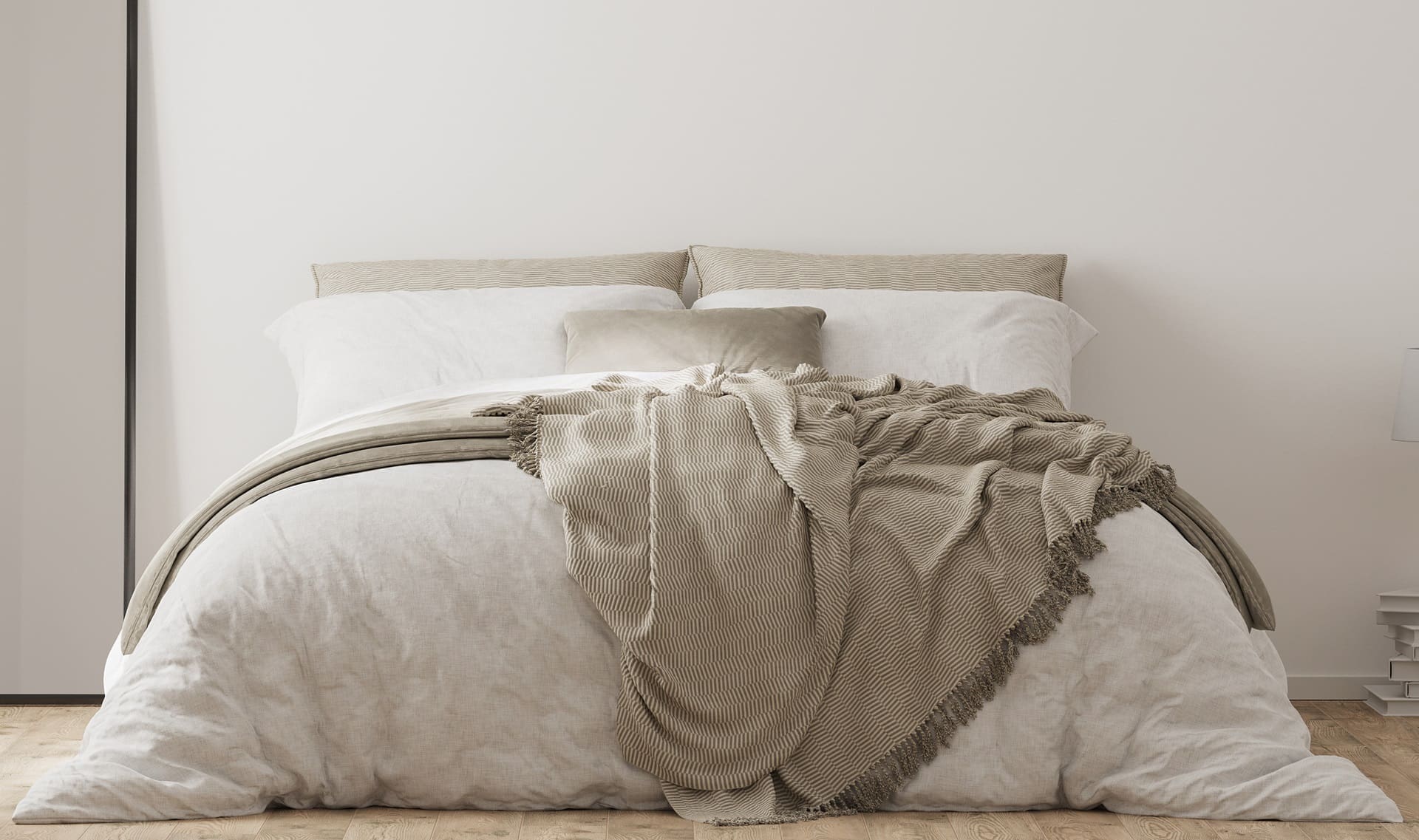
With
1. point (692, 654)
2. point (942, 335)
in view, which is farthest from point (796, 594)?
point (942, 335)

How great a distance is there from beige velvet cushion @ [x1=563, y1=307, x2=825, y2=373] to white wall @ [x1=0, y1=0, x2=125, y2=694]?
1532mm

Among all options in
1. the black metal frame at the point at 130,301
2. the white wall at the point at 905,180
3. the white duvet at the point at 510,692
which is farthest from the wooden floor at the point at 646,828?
Answer: the white wall at the point at 905,180

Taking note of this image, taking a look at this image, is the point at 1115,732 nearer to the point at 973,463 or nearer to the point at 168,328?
the point at 973,463

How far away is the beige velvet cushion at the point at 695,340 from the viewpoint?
3.11 meters

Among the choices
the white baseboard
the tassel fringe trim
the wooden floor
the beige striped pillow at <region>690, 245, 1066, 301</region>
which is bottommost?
the white baseboard

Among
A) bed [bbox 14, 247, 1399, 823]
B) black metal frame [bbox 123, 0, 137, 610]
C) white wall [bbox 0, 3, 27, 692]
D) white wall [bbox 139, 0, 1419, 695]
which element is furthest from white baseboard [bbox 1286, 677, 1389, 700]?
white wall [bbox 0, 3, 27, 692]

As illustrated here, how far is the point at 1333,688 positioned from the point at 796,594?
2.46 meters

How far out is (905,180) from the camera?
3.80m

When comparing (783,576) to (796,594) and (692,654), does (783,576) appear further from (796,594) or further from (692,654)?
(692,654)

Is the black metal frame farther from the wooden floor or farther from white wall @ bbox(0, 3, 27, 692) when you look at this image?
the wooden floor

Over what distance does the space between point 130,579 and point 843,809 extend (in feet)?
8.50

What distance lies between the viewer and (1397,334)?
375cm

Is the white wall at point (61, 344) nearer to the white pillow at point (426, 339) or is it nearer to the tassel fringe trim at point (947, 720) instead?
the white pillow at point (426, 339)

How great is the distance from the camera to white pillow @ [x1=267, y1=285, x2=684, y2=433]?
10.7 feet
